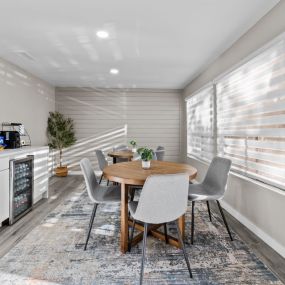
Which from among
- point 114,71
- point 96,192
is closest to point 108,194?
point 96,192

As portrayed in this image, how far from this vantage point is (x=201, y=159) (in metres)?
4.97

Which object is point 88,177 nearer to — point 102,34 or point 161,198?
point 161,198

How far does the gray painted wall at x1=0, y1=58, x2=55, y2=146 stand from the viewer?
160 inches

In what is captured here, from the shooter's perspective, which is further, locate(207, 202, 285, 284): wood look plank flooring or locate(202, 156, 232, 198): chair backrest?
locate(202, 156, 232, 198): chair backrest

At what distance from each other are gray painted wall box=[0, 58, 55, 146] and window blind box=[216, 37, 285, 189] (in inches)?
149

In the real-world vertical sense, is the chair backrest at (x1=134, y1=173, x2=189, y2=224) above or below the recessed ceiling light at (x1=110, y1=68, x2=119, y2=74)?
below

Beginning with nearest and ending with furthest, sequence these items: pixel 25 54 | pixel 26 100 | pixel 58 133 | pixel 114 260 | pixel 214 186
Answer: pixel 114 260 < pixel 214 186 < pixel 25 54 < pixel 26 100 < pixel 58 133

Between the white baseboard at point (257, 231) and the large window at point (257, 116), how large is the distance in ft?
1.91

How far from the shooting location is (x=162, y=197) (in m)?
1.85

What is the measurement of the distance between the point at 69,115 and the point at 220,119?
435 cm

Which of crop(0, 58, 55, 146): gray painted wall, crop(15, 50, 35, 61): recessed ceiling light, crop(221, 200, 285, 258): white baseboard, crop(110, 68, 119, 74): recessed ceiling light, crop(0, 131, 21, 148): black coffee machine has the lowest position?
crop(221, 200, 285, 258): white baseboard

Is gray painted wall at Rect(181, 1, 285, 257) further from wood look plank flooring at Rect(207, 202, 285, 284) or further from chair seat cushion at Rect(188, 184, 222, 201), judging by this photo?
chair seat cushion at Rect(188, 184, 222, 201)

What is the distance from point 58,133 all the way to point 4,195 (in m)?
3.32

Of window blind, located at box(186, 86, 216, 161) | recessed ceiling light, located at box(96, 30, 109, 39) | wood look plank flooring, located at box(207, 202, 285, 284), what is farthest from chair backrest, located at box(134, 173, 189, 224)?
window blind, located at box(186, 86, 216, 161)
